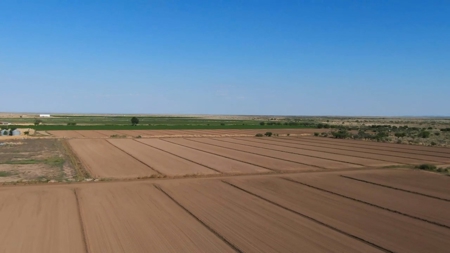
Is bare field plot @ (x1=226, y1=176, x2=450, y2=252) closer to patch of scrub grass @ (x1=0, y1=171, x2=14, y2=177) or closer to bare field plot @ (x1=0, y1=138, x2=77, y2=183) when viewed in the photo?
bare field plot @ (x1=0, y1=138, x2=77, y2=183)

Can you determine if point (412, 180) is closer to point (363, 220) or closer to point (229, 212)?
point (363, 220)

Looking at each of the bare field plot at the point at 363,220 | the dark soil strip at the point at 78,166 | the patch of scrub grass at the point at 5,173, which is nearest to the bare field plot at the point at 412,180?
the bare field plot at the point at 363,220

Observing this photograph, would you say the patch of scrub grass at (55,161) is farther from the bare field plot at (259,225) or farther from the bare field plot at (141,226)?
the bare field plot at (259,225)

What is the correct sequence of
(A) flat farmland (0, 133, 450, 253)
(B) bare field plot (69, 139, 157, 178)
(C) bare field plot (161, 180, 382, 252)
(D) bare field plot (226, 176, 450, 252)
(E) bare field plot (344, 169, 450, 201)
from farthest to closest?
(B) bare field plot (69, 139, 157, 178), (E) bare field plot (344, 169, 450, 201), (D) bare field plot (226, 176, 450, 252), (A) flat farmland (0, 133, 450, 253), (C) bare field plot (161, 180, 382, 252)

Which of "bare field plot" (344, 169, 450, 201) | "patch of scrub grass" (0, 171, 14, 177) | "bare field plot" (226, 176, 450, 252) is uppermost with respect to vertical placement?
"bare field plot" (226, 176, 450, 252)

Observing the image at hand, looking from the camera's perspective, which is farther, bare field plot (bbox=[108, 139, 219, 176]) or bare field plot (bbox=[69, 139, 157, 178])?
bare field plot (bbox=[108, 139, 219, 176])

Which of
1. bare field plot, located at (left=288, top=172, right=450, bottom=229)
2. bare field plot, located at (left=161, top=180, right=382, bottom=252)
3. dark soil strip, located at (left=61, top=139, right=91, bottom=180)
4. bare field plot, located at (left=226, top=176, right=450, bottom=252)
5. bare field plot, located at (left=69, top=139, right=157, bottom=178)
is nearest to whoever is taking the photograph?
bare field plot, located at (left=161, top=180, right=382, bottom=252)

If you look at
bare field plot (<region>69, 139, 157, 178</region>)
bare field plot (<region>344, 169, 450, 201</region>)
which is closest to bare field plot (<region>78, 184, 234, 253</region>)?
bare field plot (<region>69, 139, 157, 178</region>)
